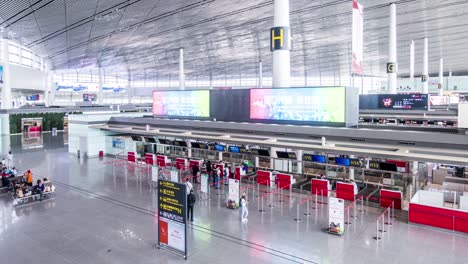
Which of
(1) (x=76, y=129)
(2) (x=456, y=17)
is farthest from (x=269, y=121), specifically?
(2) (x=456, y=17)

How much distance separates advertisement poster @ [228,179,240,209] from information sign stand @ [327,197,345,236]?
4.21 m

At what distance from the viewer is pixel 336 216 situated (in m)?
11.8

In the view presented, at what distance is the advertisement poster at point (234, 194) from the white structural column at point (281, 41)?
5830 mm

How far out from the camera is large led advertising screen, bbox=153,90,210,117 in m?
20.6

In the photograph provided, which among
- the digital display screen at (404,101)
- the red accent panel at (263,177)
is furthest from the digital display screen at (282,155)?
the digital display screen at (404,101)

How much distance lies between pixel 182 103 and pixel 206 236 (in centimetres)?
1174

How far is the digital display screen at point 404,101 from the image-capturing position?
85.3 feet

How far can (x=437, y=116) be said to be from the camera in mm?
24938

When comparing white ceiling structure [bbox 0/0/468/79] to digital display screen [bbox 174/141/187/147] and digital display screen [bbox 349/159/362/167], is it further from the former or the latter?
digital display screen [bbox 349/159/362/167]

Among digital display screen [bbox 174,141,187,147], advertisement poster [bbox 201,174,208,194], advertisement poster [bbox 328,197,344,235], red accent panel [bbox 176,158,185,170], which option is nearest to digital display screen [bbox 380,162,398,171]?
advertisement poster [bbox 328,197,344,235]

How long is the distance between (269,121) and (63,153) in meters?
21.5

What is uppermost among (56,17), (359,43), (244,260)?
(56,17)

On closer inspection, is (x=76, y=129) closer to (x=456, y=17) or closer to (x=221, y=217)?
(x=221, y=217)

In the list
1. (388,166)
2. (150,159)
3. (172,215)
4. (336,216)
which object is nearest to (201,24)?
(150,159)
